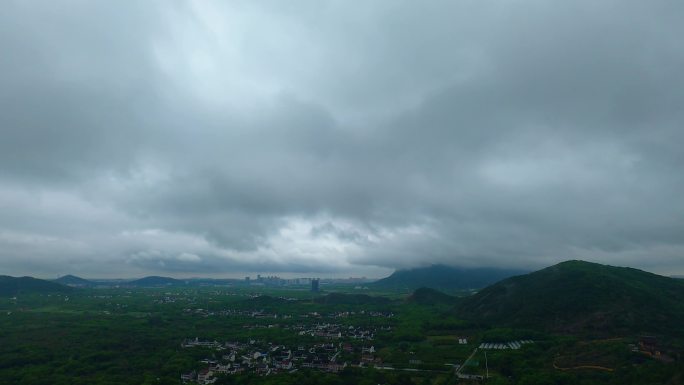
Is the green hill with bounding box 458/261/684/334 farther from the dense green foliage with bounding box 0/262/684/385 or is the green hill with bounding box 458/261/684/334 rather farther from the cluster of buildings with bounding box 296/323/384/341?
the cluster of buildings with bounding box 296/323/384/341

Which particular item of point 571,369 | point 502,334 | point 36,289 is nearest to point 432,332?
point 502,334

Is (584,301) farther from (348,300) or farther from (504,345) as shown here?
(348,300)

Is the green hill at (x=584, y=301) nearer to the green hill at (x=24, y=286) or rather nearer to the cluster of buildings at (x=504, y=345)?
the cluster of buildings at (x=504, y=345)

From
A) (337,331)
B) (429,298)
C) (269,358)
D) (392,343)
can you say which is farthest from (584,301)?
(429,298)

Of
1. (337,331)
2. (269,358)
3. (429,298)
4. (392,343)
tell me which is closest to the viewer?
(269,358)

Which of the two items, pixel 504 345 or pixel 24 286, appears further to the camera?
pixel 24 286

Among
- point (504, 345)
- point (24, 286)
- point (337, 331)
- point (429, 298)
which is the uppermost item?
point (24, 286)
